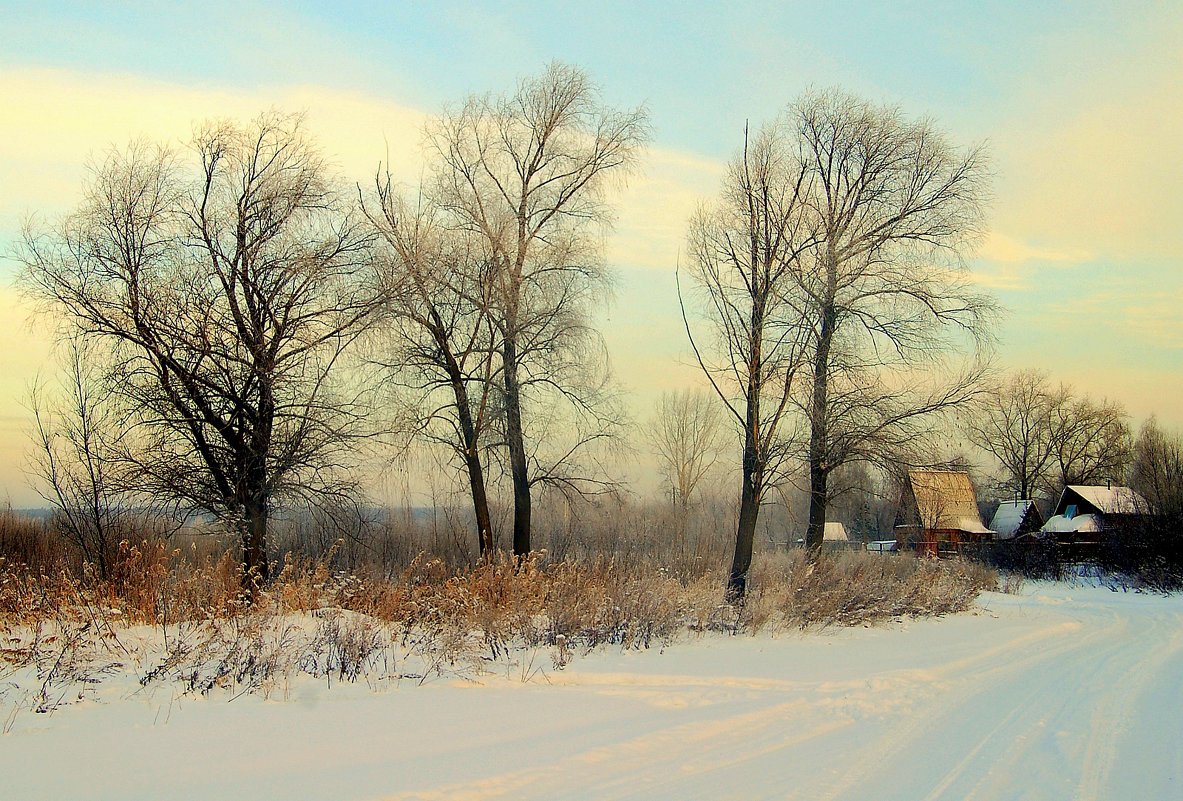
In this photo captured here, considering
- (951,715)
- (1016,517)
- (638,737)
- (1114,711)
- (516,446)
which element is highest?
(516,446)

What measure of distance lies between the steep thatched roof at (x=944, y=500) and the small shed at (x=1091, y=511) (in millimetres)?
3700

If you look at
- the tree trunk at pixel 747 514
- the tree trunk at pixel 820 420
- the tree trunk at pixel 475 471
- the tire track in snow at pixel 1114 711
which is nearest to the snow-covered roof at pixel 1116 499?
the tree trunk at pixel 820 420

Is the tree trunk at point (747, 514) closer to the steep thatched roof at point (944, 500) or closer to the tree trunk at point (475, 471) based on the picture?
the steep thatched roof at point (944, 500)

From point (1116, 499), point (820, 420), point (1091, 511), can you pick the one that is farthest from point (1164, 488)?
point (820, 420)

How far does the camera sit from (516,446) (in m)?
20.8

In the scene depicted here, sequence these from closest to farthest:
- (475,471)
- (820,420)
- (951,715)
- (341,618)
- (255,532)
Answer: (951,715) → (341,618) → (255,532) → (820,420) → (475,471)

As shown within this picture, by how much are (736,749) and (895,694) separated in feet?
10.4

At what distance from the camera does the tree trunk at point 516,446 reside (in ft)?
67.3

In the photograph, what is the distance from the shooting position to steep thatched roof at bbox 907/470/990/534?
21344mm

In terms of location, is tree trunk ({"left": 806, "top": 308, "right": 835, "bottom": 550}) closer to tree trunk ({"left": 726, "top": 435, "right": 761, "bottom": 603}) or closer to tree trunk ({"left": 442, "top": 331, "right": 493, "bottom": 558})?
tree trunk ({"left": 726, "top": 435, "right": 761, "bottom": 603})

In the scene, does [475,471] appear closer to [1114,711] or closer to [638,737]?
[638,737]

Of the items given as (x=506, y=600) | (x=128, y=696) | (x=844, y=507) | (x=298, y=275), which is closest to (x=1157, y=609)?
(x=844, y=507)

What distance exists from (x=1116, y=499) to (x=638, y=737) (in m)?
35.4

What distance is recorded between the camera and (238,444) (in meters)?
16.0
